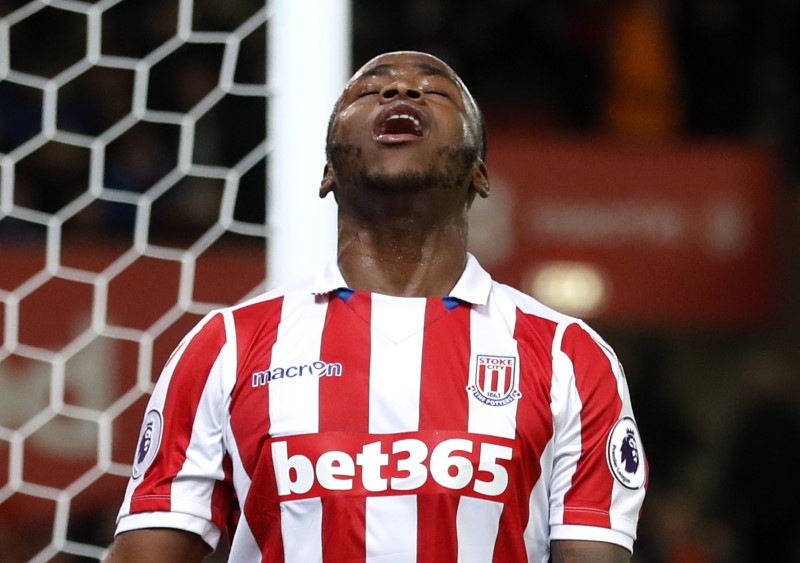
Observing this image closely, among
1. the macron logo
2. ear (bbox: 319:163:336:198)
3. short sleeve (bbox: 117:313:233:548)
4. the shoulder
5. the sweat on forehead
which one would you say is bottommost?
short sleeve (bbox: 117:313:233:548)

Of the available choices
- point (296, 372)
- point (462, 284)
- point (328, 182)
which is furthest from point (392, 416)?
point (328, 182)

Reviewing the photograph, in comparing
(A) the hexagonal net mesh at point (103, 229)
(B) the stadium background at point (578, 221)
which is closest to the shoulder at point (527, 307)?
(A) the hexagonal net mesh at point (103, 229)

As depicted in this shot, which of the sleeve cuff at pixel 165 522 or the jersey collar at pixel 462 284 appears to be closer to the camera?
the sleeve cuff at pixel 165 522

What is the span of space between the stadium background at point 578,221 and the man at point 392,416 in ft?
4.35

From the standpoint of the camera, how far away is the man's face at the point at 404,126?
2.10 meters

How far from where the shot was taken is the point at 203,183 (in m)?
4.90

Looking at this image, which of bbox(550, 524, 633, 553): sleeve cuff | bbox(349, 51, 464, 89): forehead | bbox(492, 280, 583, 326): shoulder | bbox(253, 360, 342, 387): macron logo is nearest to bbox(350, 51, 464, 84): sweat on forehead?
bbox(349, 51, 464, 89): forehead

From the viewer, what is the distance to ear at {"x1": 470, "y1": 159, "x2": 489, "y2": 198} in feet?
7.29

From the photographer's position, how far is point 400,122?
212 cm

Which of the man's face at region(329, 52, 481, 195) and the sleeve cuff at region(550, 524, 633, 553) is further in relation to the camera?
the man's face at region(329, 52, 481, 195)

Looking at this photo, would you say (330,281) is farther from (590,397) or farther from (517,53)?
(517,53)

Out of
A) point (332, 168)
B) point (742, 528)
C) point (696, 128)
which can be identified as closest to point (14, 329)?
point (332, 168)

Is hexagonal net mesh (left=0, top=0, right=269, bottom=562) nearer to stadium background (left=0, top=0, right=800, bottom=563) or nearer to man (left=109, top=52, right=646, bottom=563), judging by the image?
stadium background (left=0, top=0, right=800, bottom=563)

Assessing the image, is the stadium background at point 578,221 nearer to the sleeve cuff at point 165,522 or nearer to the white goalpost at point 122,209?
Result: the white goalpost at point 122,209
